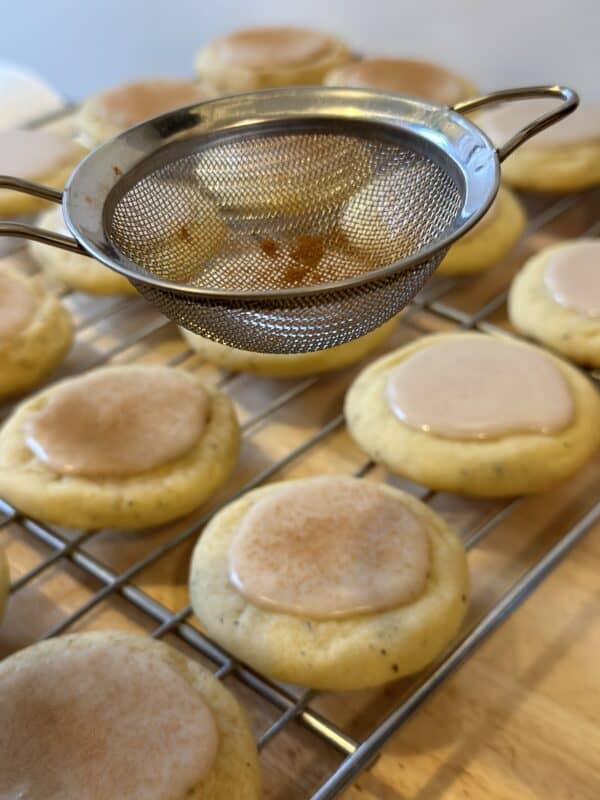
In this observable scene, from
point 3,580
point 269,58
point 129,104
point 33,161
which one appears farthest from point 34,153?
point 3,580

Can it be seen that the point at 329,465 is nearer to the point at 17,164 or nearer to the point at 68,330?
the point at 68,330

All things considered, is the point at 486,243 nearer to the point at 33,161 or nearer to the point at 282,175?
the point at 282,175

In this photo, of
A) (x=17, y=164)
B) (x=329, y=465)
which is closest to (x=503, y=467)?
(x=329, y=465)

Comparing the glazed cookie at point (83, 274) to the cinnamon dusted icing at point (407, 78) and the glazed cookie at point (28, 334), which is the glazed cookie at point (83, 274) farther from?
the cinnamon dusted icing at point (407, 78)

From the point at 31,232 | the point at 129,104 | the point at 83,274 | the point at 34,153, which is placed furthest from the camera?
the point at 129,104

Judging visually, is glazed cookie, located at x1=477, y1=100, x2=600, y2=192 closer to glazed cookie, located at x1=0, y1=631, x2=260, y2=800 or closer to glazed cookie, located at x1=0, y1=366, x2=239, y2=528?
glazed cookie, located at x1=0, y1=366, x2=239, y2=528

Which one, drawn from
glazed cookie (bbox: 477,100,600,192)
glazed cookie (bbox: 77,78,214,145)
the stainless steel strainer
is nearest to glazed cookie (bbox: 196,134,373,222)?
the stainless steel strainer
